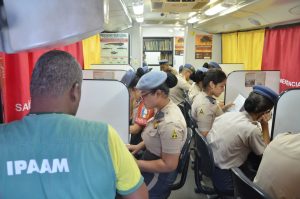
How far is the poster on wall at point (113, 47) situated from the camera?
19.6 ft

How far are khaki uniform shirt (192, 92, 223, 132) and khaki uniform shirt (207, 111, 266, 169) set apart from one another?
0.45 meters

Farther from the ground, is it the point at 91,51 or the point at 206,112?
the point at 91,51

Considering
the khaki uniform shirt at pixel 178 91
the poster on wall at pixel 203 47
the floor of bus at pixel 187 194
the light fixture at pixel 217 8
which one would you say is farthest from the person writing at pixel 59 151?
the poster on wall at pixel 203 47

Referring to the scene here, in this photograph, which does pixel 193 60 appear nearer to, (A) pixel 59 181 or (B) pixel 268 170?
(B) pixel 268 170

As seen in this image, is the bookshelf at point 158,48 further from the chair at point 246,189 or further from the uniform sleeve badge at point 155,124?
the chair at point 246,189

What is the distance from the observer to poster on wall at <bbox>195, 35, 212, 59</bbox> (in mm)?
7305

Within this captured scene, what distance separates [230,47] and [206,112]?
14.6 ft

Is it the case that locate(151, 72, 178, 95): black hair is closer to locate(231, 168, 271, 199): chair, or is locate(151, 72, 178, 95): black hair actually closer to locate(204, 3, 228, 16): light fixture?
locate(231, 168, 271, 199): chair

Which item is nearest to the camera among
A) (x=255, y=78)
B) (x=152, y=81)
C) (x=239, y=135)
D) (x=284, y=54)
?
(x=152, y=81)

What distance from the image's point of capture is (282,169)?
1254mm

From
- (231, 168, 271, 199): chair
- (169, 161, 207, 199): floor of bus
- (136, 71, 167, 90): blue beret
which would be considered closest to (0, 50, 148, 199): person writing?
(231, 168, 271, 199): chair

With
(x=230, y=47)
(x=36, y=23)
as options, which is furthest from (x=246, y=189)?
(x=230, y=47)

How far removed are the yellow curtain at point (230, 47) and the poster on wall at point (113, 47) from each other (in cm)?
234

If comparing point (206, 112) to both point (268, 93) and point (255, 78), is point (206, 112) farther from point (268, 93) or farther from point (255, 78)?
point (255, 78)
